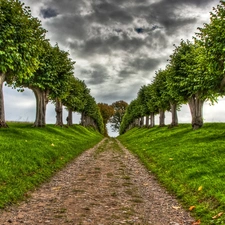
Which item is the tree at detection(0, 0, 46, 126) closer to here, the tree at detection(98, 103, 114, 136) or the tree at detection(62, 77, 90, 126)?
the tree at detection(62, 77, 90, 126)

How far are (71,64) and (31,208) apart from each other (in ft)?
130

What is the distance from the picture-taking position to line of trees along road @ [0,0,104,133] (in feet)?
83.0

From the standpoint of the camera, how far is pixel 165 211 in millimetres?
9570

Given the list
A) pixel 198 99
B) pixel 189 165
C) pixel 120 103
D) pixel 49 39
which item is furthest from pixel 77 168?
pixel 120 103

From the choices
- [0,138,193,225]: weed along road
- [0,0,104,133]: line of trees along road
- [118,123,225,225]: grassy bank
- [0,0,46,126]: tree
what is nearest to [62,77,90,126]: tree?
[0,0,104,133]: line of trees along road

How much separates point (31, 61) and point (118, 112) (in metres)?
142

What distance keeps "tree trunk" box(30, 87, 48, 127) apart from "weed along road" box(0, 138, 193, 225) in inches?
1126

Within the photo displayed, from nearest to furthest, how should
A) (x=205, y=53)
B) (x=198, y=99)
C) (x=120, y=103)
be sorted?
(x=205, y=53) → (x=198, y=99) → (x=120, y=103)

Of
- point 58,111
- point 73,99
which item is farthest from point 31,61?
point 73,99

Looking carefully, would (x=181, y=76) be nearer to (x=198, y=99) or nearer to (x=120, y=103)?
(x=198, y=99)

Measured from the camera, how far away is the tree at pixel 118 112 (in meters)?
169

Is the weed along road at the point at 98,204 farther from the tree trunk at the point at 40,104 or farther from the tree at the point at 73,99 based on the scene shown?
the tree at the point at 73,99

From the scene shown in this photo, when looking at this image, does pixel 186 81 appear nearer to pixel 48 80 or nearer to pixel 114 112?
pixel 48 80

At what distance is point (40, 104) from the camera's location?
42.2 m
